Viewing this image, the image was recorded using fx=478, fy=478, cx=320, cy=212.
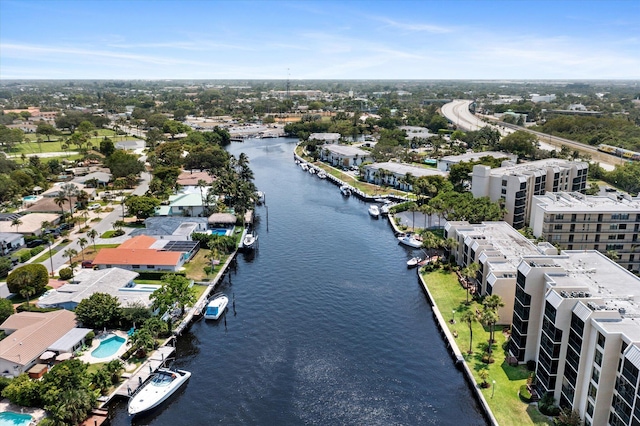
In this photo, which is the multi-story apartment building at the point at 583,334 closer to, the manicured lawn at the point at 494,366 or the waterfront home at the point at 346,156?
the manicured lawn at the point at 494,366

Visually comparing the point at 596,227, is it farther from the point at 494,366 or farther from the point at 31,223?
the point at 31,223

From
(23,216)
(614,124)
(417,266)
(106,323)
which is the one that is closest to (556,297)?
(417,266)

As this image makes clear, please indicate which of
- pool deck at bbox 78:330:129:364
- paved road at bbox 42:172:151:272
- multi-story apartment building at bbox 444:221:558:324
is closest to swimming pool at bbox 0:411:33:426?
pool deck at bbox 78:330:129:364

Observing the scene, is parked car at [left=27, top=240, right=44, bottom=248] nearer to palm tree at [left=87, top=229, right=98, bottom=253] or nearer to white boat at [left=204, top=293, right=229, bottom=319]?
palm tree at [left=87, top=229, right=98, bottom=253]

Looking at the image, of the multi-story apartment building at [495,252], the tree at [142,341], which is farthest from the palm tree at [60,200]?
the multi-story apartment building at [495,252]

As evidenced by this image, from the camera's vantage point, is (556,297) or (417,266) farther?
(417,266)

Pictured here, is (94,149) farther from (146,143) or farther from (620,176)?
(620,176)
